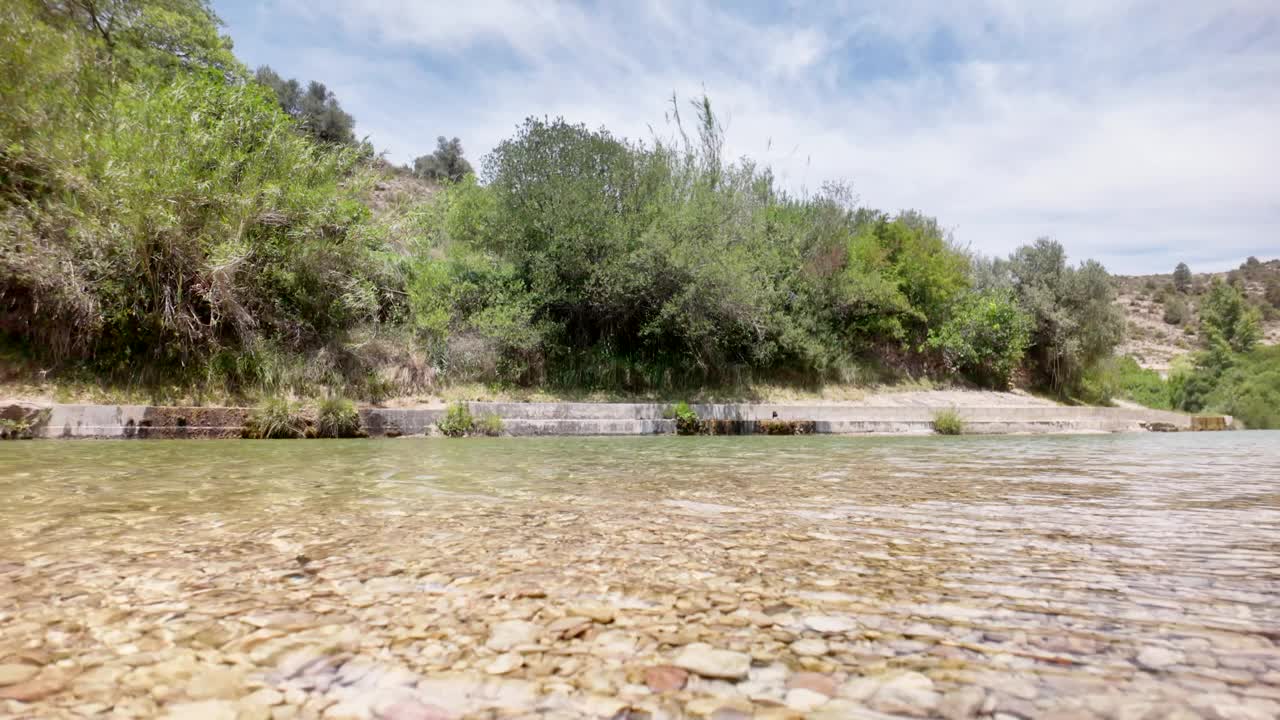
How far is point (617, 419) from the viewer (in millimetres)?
14930

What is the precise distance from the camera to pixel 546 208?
17656mm

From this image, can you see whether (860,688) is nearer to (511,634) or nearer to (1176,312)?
(511,634)

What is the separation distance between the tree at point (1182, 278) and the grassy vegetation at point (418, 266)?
52.8 m

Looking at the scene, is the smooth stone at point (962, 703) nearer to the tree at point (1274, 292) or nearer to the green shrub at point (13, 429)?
the green shrub at point (13, 429)

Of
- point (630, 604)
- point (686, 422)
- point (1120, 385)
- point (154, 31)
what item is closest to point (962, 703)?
point (630, 604)

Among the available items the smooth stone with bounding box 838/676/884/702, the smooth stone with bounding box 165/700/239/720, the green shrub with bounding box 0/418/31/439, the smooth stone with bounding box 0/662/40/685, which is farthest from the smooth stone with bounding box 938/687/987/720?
the green shrub with bounding box 0/418/31/439

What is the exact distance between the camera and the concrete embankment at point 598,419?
1027 centimetres

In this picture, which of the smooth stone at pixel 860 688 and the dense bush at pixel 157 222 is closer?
the smooth stone at pixel 860 688

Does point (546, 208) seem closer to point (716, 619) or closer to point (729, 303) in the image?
point (729, 303)

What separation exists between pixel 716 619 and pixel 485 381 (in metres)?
15.7

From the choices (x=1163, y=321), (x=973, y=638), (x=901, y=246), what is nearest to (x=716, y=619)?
(x=973, y=638)

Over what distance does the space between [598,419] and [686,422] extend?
227 cm

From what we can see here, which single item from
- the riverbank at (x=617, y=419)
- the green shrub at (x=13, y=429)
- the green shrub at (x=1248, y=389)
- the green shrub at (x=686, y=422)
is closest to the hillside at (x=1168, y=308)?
the green shrub at (x=1248, y=389)

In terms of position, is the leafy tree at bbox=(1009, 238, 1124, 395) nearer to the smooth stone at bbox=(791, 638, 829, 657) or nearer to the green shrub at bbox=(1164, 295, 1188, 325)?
the smooth stone at bbox=(791, 638, 829, 657)
